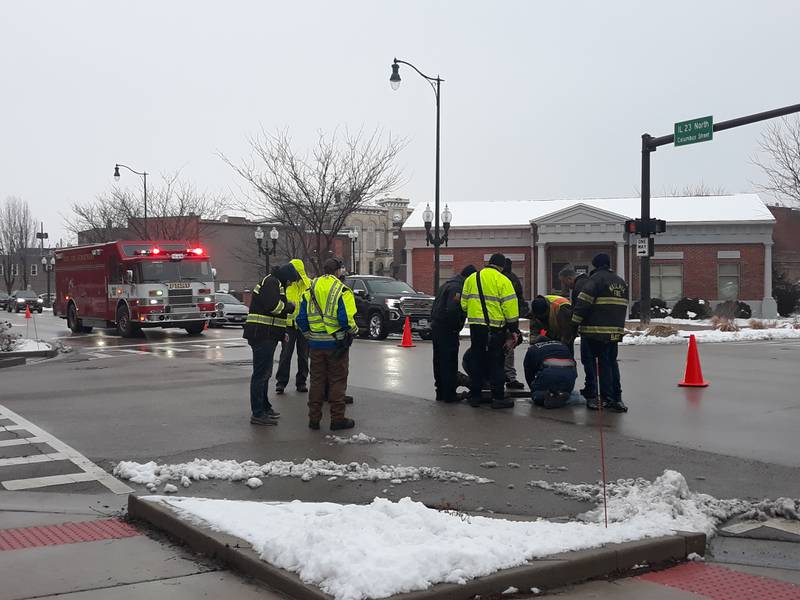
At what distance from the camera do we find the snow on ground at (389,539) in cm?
429

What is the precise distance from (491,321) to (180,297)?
56.7ft

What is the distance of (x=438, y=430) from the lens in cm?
970

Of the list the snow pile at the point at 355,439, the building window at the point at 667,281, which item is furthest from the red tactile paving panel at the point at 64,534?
the building window at the point at 667,281

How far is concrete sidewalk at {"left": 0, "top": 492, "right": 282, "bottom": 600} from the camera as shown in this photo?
15.0ft

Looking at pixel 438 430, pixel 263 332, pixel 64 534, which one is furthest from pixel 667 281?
pixel 64 534

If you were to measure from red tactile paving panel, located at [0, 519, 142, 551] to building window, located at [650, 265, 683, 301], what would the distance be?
130 feet

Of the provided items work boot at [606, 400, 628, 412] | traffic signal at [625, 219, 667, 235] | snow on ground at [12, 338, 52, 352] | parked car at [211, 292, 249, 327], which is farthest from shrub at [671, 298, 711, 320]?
work boot at [606, 400, 628, 412]

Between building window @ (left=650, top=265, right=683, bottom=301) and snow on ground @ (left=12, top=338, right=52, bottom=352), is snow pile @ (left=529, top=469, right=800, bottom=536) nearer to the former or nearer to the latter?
snow on ground @ (left=12, top=338, right=52, bottom=352)

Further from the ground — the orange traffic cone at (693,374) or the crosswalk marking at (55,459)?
the orange traffic cone at (693,374)

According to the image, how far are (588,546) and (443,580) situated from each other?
1097mm

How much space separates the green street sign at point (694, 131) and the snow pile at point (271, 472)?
17.1 metres

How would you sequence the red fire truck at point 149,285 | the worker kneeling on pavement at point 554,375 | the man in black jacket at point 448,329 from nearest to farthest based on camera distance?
the worker kneeling on pavement at point 554,375, the man in black jacket at point 448,329, the red fire truck at point 149,285

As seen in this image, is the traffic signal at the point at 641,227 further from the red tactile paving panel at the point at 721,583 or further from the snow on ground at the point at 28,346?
the red tactile paving panel at the point at 721,583

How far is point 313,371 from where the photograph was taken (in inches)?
376
